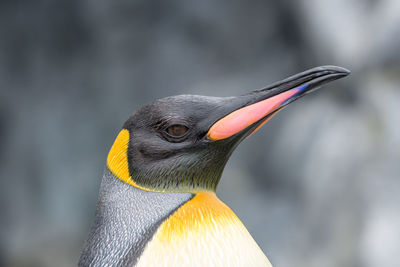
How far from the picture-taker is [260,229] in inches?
83.1

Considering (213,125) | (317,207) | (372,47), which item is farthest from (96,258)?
(372,47)

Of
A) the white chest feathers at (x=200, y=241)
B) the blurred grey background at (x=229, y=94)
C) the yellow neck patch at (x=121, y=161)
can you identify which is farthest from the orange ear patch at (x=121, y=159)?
the blurred grey background at (x=229, y=94)

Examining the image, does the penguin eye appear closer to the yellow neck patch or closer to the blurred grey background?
the yellow neck patch

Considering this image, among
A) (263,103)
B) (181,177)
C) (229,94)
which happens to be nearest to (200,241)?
(181,177)

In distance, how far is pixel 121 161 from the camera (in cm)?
67

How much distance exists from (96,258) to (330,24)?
1.67 m

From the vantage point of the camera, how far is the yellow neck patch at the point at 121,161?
2.18 feet

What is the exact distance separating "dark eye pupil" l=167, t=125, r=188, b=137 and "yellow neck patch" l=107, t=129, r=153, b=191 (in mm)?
74

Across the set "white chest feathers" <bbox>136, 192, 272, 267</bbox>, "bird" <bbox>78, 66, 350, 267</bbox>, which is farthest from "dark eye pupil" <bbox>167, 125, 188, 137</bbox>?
"white chest feathers" <bbox>136, 192, 272, 267</bbox>

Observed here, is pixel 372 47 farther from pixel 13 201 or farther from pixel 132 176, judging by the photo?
pixel 13 201

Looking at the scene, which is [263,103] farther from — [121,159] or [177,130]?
[121,159]

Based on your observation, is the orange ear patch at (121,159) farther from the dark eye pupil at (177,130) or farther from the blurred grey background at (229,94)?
the blurred grey background at (229,94)

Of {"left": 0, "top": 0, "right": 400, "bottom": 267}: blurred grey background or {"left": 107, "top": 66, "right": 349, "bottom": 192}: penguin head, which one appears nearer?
{"left": 107, "top": 66, "right": 349, "bottom": 192}: penguin head

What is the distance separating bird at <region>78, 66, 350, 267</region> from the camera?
0.61 meters
